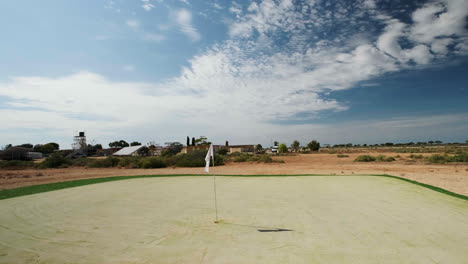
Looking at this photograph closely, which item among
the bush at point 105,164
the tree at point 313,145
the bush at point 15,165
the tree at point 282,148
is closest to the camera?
the bush at point 15,165

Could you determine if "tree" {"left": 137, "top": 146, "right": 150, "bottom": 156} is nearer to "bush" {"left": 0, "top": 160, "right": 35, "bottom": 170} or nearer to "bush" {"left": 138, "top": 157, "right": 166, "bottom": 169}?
"bush" {"left": 0, "top": 160, "right": 35, "bottom": 170}

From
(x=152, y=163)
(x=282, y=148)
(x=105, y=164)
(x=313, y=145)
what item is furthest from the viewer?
(x=313, y=145)

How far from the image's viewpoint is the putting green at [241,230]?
3.80 meters

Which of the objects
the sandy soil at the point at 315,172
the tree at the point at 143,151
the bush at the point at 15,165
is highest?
the tree at the point at 143,151

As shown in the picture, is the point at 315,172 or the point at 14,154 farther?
the point at 14,154

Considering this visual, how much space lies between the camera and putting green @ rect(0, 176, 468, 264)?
3.80m

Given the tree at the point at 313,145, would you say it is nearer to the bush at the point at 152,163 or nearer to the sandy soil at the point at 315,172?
the sandy soil at the point at 315,172

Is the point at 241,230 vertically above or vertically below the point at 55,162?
below

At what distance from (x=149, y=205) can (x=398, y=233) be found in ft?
22.0

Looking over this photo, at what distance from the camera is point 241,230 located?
16.3ft

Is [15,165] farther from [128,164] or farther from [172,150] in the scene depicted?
[172,150]

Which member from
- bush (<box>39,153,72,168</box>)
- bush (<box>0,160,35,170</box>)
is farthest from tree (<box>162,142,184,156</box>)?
bush (<box>0,160,35,170</box>)

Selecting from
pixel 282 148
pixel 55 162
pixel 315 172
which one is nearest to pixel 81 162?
pixel 55 162

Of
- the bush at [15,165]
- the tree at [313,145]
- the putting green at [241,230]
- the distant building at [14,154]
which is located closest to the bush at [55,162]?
the bush at [15,165]
